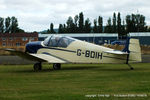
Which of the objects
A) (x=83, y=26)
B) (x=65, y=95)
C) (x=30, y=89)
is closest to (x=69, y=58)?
(x=30, y=89)

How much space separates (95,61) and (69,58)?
4.94ft

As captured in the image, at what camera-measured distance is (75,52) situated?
17406 millimetres

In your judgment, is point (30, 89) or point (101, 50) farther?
point (101, 50)

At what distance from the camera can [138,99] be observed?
7.55m

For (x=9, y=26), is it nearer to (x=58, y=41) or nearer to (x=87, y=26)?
(x=87, y=26)

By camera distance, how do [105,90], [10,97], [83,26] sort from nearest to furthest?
[10,97] < [105,90] < [83,26]

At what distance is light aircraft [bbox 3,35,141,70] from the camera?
1623 centimetres

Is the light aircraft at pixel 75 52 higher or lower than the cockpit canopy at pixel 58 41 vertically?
lower

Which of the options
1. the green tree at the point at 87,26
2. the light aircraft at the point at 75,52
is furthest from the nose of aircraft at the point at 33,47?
the green tree at the point at 87,26

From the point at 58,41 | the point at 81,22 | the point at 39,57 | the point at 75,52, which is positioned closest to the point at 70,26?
the point at 81,22

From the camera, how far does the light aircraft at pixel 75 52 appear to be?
1623 centimetres

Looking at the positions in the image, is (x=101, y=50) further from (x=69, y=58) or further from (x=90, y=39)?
(x=90, y=39)

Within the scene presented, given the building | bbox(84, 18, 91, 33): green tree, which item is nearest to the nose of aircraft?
the building

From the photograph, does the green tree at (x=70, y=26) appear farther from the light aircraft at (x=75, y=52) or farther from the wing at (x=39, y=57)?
the wing at (x=39, y=57)
